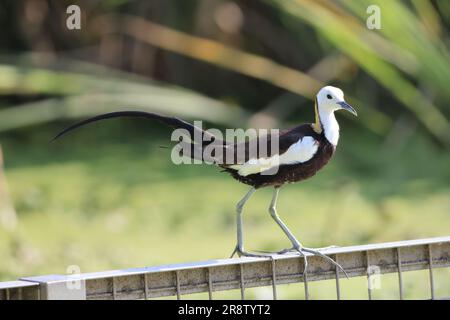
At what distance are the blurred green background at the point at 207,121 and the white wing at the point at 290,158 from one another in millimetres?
591

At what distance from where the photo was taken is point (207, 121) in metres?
3.37

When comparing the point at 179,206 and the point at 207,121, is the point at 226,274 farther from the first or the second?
the point at 207,121

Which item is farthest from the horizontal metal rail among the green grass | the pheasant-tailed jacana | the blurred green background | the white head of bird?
the green grass

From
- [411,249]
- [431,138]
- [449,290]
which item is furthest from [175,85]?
[411,249]

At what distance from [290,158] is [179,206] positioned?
55.9 inches

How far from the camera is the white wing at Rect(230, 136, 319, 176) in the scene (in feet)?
5.26

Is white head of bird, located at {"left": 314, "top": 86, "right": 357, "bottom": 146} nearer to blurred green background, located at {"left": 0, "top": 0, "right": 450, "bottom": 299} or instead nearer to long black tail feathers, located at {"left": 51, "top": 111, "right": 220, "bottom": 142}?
long black tail feathers, located at {"left": 51, "top": 111, "right": 220, "bottom": 142}

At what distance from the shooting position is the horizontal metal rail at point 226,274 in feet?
4.41

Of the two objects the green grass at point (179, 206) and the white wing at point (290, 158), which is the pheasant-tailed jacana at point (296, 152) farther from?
the green grass at point (179, 206)

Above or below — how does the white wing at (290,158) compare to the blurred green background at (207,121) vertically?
below

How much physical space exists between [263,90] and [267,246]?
3.12 ft

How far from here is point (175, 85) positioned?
350 cm

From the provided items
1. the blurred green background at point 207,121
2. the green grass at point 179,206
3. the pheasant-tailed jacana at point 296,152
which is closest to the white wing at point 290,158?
the pheasant-tailed jacana at point 296,152
